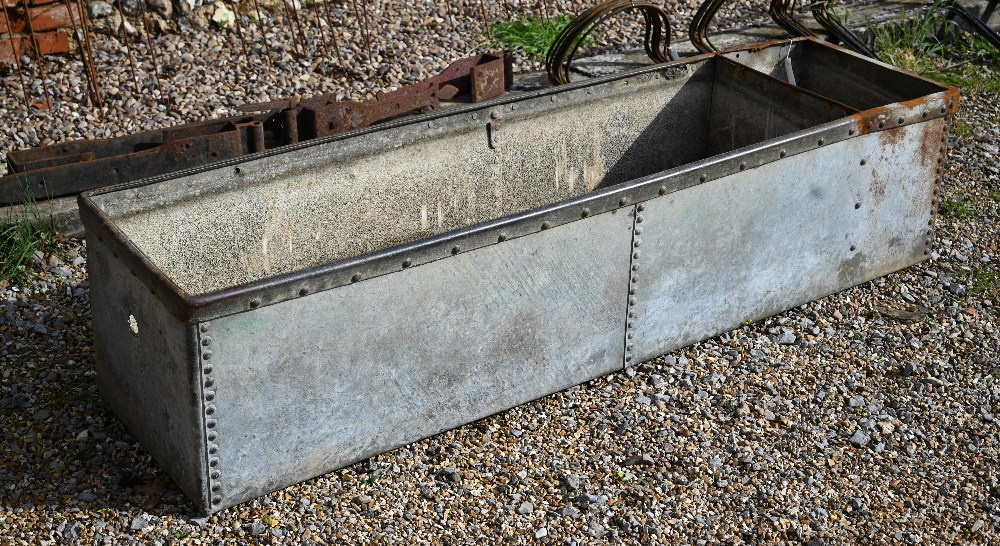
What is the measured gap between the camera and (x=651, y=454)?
381 cm

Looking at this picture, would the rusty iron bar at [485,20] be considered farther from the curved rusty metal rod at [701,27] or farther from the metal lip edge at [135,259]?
the metal lip edge at [135,259]

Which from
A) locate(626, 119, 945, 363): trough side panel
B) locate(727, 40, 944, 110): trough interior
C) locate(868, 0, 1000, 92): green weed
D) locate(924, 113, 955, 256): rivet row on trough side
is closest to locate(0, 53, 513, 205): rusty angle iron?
locate(727, 40, 944, 110): trough interior

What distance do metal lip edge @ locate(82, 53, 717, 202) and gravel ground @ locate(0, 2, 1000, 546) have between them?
2.83 feet

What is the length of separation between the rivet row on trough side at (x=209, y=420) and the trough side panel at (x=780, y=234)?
61.2 inches

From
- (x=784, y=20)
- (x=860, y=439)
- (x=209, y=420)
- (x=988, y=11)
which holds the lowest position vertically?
(x=860, y=439)

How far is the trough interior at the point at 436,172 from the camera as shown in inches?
153

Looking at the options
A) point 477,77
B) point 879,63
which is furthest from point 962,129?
point 477,77

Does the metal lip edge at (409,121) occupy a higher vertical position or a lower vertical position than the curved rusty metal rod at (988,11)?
higher

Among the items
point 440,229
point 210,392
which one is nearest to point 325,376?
point 210,392

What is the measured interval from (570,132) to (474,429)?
4.94 ft

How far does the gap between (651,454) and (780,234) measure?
3.58 feet

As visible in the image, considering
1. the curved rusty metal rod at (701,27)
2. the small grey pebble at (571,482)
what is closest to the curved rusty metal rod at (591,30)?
the curved rusty metal rod at (701,27)

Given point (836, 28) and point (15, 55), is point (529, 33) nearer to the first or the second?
point (836, 28)

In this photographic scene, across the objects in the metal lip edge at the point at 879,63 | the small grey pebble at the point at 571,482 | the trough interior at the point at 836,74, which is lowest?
→ the small grey pebble at the point at 571,482
